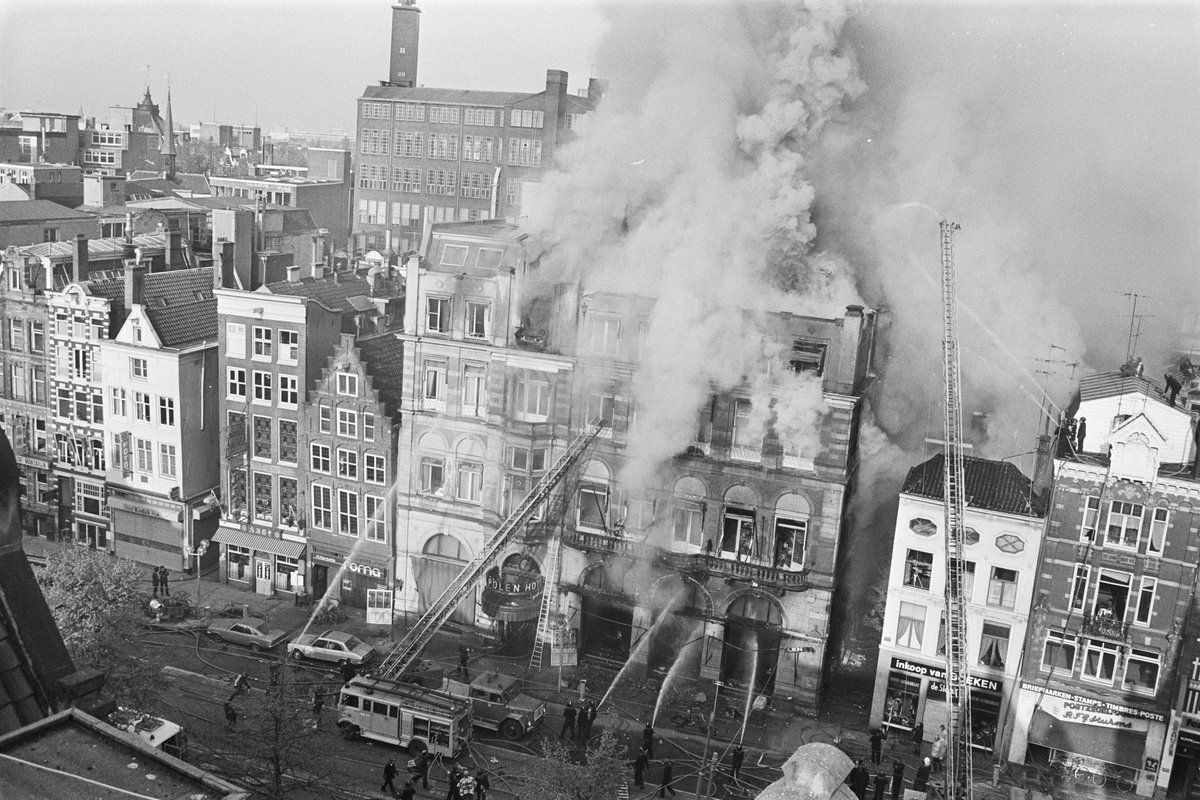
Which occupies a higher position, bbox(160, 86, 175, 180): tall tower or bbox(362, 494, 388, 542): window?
bbox(160, 86, 175, 180): tall tower

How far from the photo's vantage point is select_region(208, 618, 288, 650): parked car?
33.5 m

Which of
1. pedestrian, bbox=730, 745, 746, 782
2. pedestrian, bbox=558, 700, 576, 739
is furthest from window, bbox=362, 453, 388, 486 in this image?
pedestrian, bbox=730, 745, 746, 782

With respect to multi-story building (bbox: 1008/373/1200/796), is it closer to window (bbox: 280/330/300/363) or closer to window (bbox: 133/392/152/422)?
window (bbox: 280/330/300/363)

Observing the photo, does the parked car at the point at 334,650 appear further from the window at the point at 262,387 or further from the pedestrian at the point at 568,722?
the window at the point at 262,387

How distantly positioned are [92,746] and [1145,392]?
25457 mm

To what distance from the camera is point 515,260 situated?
109 ft

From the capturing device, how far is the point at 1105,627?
28.4 meters

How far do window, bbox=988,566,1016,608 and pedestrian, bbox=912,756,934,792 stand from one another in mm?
4599

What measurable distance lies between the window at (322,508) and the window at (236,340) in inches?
204

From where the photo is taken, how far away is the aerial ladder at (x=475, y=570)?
99.6ft

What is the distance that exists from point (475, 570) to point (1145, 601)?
1750 centimetres

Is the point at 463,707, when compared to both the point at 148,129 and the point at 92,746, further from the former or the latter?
the point at 148,129

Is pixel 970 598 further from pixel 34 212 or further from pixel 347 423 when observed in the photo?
pixel 34 212

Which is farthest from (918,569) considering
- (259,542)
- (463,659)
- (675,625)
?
(259,542)
